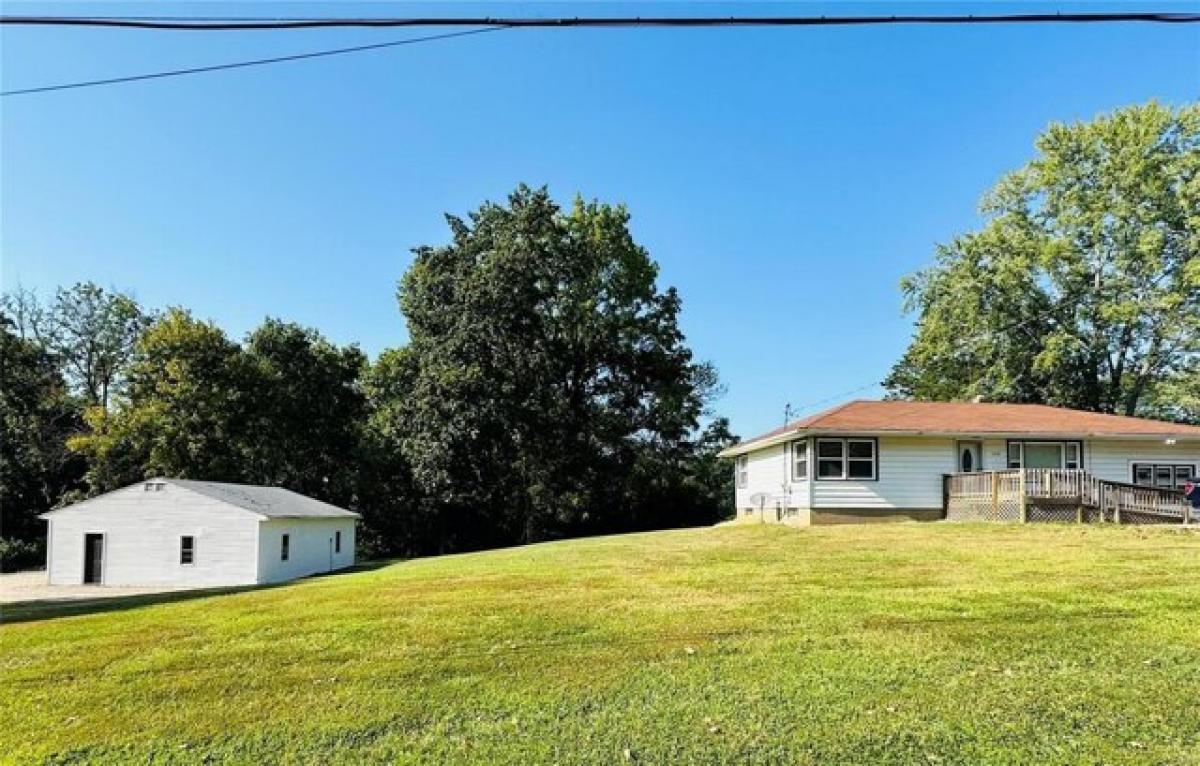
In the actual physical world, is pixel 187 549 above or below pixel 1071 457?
below

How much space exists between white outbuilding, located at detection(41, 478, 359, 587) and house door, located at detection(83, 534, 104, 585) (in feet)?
0.10

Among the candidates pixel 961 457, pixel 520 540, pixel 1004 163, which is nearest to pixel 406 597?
pixel 961 457

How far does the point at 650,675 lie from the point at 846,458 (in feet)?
55.6

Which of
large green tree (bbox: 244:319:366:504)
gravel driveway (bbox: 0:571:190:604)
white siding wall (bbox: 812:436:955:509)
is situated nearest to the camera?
white siding wall (bbox: 812:436:955:509)

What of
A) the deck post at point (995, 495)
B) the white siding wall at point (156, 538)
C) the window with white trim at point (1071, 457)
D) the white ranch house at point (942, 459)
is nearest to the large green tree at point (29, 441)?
the white siding wall at point (156, 538)

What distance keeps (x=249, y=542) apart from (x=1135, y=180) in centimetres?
3606

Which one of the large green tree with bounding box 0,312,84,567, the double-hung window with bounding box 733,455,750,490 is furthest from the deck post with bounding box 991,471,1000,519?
the large green tree with bounding box 0,312,84,567

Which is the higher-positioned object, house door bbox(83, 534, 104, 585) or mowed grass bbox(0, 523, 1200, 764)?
mowed grass bbox(0, 523, 1200, 764)

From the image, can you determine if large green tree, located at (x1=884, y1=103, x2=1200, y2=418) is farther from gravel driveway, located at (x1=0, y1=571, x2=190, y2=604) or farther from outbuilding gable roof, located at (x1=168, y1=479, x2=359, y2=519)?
gravel driveway, located at (x1=0, y1=571, x2=190, y2=604)

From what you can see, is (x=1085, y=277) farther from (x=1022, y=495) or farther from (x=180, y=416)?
(x=180, y=416)

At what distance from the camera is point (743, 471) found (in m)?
30.3

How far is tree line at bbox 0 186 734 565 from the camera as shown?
35.8 metres

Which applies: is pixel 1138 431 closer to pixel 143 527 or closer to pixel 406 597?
pixel 406 597

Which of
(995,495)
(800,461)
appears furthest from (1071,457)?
(800,461)
